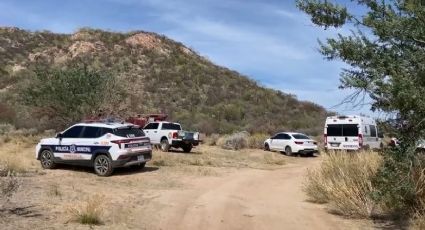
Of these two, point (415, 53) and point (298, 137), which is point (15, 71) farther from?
point (415, 53)

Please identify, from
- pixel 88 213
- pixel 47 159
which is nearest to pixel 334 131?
pixel 47 159

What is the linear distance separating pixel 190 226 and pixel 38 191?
5.43 metres

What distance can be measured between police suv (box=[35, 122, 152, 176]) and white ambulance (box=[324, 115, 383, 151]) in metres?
10.6

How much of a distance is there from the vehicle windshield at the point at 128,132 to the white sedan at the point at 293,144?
14.7 meters

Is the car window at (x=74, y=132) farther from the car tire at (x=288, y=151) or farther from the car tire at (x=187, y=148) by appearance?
the car tire at (x=288, y=151)

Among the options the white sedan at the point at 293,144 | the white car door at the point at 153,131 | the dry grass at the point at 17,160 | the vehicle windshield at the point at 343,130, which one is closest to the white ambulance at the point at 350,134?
the vehicle windshield at the point at 343,130

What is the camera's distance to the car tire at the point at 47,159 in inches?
809

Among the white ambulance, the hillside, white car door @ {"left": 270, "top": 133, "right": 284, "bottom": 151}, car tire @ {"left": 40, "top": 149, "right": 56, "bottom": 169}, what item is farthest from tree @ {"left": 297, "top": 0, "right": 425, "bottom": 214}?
the hillside

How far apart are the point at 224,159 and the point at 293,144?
6551 millimetres

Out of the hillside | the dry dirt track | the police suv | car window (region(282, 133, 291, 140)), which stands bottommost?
the dry dirt track

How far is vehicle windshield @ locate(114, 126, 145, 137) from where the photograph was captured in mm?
19377

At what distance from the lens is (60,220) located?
10734 millimetres

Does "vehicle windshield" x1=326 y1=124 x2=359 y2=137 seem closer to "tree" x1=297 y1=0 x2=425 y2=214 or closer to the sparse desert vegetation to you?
the sparse desert vegetation

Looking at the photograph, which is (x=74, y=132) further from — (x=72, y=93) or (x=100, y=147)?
(x=72, y=93)
